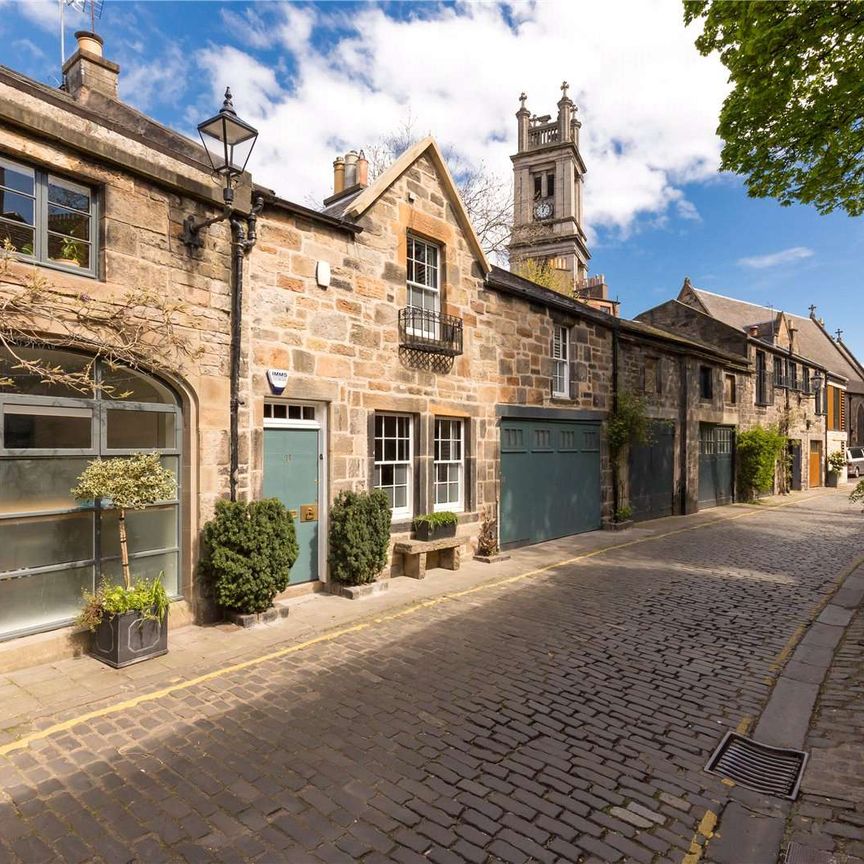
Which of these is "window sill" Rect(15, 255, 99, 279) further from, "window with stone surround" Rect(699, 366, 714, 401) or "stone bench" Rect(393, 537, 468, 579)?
"window with stone surround" Rect(699, 366, 714, 401)

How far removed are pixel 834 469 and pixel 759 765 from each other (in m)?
35.2

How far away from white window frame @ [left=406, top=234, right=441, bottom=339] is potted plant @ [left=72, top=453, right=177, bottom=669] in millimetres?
5415

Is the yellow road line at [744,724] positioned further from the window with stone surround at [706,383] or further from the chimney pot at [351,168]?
the window with stone surround at [706,383]

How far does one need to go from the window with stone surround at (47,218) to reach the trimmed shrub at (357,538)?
4519mm

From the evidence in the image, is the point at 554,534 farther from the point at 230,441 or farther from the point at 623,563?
the point at 230,441

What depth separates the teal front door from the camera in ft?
27.1

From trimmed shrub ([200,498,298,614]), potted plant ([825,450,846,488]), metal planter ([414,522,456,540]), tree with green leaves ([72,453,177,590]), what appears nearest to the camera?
tree with green leaves ([72,453,177,590])

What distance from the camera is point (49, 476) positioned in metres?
6.09

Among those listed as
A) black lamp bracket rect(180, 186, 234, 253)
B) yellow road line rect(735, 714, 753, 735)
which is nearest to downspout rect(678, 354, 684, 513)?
yellow road line rect(735, 714, 753, 735)

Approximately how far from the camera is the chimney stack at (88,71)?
27.6 feet

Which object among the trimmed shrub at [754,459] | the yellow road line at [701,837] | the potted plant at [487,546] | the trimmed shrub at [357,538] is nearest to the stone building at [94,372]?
the trimmed shrub at [357,538]

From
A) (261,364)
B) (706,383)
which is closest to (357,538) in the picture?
(261,364)

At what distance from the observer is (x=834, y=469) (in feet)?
107

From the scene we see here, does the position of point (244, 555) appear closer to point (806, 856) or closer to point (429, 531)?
point (429, 531)
